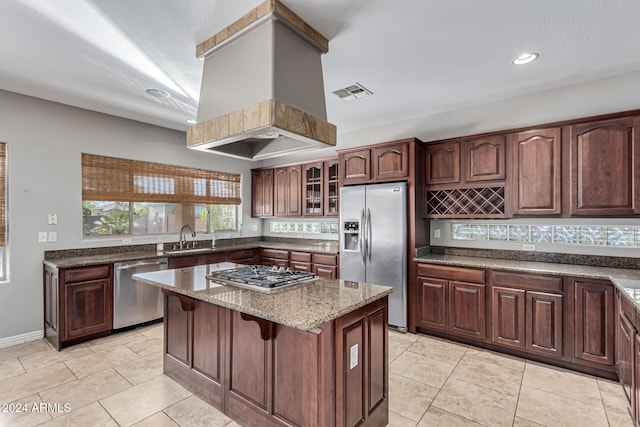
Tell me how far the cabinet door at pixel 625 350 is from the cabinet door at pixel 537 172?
1.18m

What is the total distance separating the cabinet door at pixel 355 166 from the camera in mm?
4078

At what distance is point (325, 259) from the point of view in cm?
451

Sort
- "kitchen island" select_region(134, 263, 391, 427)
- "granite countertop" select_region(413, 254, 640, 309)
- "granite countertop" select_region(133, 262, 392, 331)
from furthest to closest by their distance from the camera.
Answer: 1. "granite countertop" select_region(413, 254, 640, 309)
2. "kitchen island" select_region(134, 263, 391, 427)
3. "granite countertop" select_region(133, 262, 392, 331)

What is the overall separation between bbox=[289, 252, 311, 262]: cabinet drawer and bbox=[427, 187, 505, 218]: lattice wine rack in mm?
1856

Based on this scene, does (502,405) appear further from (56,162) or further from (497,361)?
(56,162)

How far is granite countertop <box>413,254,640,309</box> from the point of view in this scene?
237 centimetres

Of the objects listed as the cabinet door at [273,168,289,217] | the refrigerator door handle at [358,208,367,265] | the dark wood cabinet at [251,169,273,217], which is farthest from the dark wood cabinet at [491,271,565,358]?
the dark wood cabinet at [251,169,273,217]

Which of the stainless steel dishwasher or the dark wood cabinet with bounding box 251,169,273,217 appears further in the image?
the dark wood cabinet with bounding box 251,169,273,217

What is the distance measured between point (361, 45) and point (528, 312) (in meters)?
2.90

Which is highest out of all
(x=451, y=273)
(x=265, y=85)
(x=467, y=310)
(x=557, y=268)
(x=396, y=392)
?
(x=265, y=85)

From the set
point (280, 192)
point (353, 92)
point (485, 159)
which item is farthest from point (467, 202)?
point (280, 192)

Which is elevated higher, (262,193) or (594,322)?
(262,193)

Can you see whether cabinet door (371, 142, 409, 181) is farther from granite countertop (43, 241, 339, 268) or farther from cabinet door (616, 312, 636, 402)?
cabinet door (616, 312, 636, 402)

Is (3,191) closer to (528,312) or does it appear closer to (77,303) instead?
(77,303)
